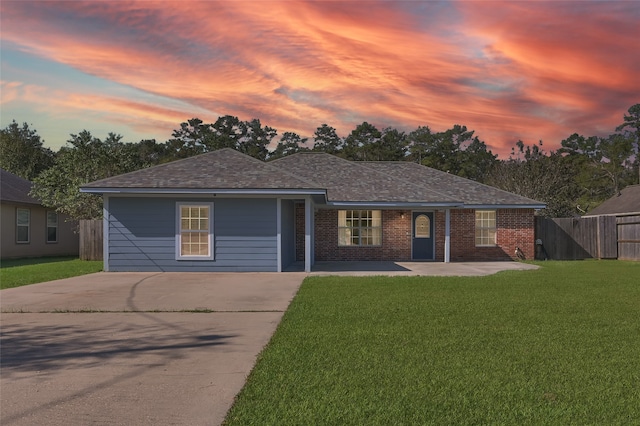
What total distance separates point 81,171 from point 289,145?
1504 inches

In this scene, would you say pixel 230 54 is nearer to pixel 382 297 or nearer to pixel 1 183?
pixel 382 297

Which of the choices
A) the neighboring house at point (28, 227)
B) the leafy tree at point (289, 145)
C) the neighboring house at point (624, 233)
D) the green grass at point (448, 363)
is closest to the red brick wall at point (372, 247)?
the neighboring house at point (624, 233)

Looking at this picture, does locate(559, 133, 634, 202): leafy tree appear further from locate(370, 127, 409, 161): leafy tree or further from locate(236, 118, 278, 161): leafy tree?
locate(236, 118, 278, 161): leafy tree

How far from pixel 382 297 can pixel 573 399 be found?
6.54 m

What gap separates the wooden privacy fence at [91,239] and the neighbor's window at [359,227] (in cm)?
1030

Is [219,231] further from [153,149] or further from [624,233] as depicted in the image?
[153,149]

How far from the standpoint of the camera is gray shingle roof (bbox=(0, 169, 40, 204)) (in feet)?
82.4

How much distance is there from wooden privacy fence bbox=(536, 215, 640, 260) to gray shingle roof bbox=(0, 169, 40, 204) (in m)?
23.9

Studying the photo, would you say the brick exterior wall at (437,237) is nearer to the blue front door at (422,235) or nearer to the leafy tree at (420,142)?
the blue front door at (422,235)

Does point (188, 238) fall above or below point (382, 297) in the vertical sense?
above

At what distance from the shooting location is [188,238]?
1756cm

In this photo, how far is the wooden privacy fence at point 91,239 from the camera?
77.6 feet

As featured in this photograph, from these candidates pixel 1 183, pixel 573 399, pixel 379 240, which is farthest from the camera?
pixel 1 183

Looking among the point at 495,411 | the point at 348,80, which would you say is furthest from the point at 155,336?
the point at 348,80
